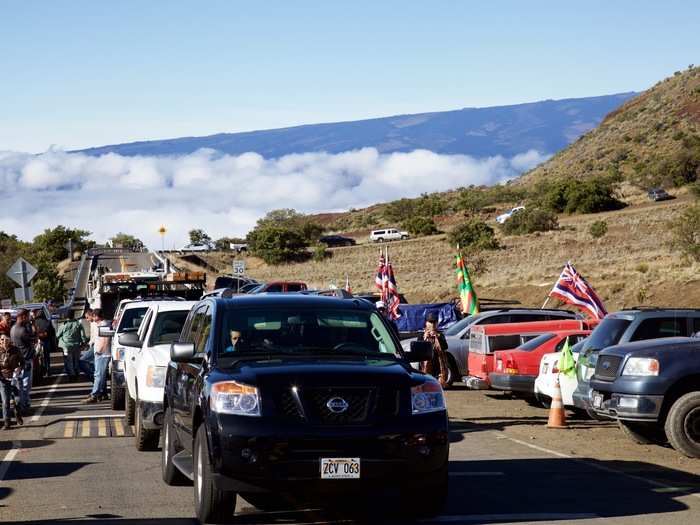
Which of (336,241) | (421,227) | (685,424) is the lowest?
(685,424)

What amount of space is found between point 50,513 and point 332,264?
79403mm

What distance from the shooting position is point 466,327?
26.0 meters

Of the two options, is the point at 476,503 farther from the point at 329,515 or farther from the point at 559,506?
the point at 329,515

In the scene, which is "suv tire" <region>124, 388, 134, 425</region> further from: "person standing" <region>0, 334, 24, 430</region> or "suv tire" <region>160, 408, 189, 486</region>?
"suv tire" <region>160, 408, 189, 486</region>

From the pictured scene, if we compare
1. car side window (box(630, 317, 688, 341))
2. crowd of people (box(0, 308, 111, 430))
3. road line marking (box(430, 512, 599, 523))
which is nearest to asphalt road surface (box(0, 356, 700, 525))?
road line marking (box(430, 512, 599, 523))

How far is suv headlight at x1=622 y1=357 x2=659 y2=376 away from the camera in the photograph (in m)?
14.2

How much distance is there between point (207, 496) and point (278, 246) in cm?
8923

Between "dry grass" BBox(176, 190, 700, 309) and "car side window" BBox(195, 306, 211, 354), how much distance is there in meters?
30.9

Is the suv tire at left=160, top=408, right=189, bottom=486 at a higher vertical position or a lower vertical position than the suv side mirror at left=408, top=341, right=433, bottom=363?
lower

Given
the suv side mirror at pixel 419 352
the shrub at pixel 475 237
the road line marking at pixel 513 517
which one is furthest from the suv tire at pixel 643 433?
the shrub at pixel 475 237

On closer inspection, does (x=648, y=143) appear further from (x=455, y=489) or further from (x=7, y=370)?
(x=455, y=489)

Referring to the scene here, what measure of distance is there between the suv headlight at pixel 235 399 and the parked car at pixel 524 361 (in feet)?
37.4

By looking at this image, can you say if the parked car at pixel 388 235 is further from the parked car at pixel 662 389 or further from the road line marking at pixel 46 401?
the parked car at pixel 662 389

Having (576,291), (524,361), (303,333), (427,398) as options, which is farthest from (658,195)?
(427,398)
